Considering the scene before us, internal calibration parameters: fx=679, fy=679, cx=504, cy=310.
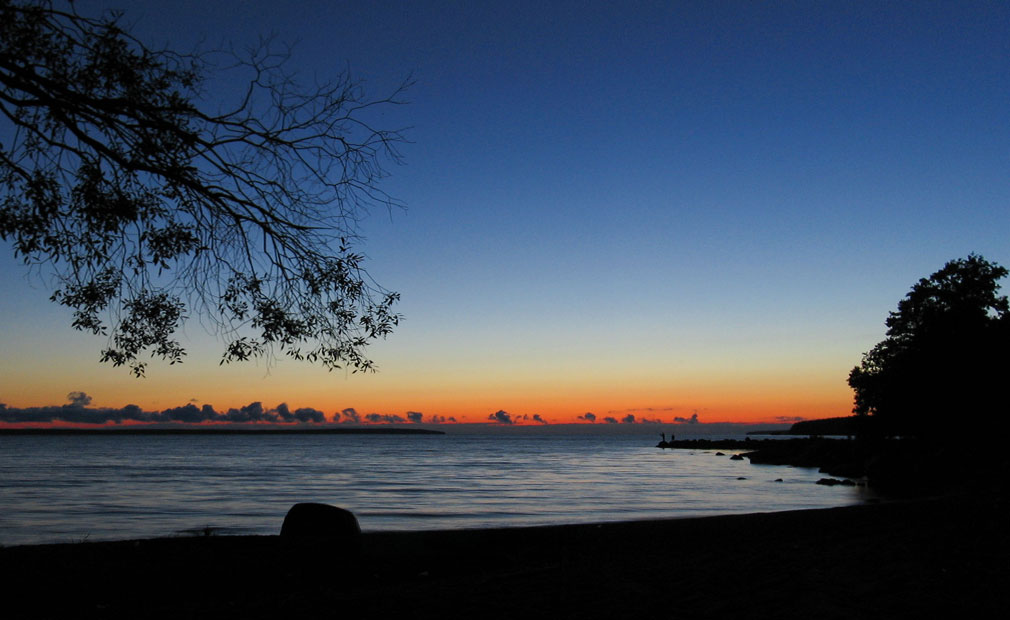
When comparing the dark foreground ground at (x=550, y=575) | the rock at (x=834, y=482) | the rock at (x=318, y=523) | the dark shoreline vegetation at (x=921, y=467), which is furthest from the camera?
the rock at (x=834, y=482)

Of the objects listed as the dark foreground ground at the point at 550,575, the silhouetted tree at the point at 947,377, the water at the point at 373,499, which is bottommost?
the water at the point at 373,499

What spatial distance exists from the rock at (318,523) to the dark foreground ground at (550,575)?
589 millimetres

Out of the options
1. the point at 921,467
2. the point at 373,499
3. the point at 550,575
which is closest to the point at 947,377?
the point at 921,467

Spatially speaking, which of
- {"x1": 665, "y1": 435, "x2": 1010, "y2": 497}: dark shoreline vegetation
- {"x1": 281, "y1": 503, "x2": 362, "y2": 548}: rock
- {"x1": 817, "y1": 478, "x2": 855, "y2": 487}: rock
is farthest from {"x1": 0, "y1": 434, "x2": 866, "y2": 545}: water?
{"x1": 281, "y1": 503, "x2": 362, "y2": 548}: rock

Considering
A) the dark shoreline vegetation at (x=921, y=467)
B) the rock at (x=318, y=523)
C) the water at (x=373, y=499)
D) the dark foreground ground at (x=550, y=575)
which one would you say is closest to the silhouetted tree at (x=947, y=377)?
the dark shoreline vegetation at (x=921, y=467)

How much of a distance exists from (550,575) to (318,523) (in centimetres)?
510

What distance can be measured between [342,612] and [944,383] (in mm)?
39920

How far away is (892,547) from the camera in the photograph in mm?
10422

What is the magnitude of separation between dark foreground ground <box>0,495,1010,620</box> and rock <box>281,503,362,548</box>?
1.93ft

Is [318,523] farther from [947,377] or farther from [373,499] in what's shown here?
[947,377]

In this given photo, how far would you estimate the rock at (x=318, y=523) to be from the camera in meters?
12.2

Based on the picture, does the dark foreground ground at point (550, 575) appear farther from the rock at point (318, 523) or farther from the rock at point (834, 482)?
the rock at point (834, 482)

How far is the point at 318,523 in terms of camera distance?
12.3m

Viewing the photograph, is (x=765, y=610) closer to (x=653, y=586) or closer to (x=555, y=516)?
(x=653, y=586)
